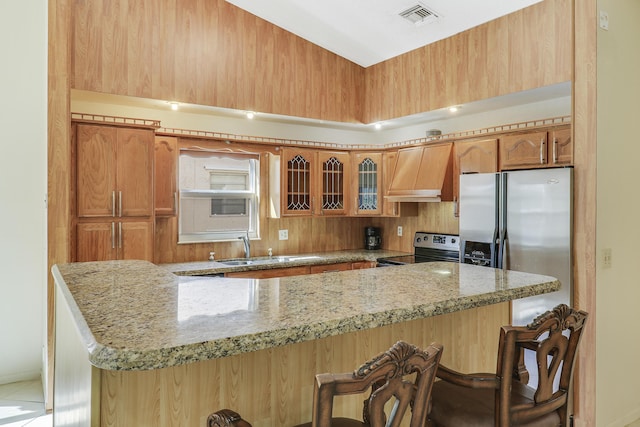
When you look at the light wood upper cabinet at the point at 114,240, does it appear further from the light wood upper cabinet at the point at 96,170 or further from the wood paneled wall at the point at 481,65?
the wood paneled wall at the point at 481,65

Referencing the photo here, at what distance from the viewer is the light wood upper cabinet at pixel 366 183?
4.74m

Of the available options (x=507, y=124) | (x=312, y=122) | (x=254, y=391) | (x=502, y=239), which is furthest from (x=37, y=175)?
(x=507, y=124)

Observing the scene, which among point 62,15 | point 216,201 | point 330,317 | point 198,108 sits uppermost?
point 62,15

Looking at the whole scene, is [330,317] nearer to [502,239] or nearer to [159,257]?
[502,239]

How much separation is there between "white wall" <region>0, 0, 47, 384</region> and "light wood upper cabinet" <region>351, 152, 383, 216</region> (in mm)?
3002

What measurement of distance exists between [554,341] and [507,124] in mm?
2864

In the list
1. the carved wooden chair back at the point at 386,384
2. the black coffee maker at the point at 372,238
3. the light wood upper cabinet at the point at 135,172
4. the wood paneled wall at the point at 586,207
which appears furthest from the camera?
the black coffee maker at the point at 372,238

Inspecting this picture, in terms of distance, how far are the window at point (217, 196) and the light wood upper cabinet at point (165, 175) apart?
265 mm

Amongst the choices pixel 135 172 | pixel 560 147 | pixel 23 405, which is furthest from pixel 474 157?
pixel 23 405

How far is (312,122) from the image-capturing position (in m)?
4.54

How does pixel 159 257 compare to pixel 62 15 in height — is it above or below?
below

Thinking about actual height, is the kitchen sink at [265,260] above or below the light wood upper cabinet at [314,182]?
below

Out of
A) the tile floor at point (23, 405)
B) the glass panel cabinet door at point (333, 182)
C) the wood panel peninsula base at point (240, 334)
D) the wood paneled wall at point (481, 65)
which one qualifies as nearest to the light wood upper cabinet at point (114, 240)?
the tile floor at point (23, 405)

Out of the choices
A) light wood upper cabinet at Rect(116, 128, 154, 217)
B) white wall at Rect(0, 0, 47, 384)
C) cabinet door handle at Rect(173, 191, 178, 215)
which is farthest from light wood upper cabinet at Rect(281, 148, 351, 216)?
white wall at Rect(0, 0, 47, 384)
